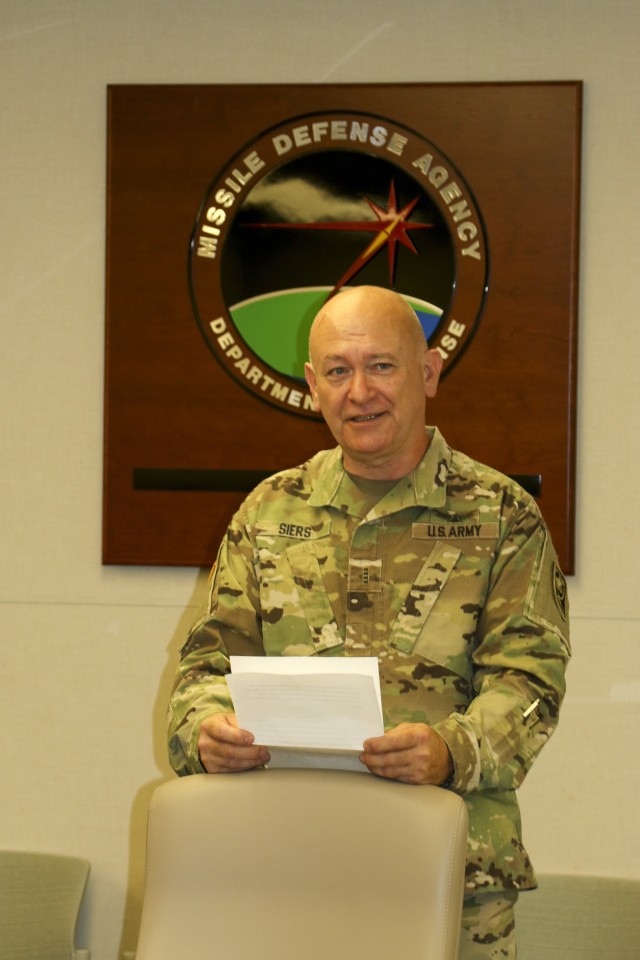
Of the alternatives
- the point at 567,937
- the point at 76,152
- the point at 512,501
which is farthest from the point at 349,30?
the point at 567,937

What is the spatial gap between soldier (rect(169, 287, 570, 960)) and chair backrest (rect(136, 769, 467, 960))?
0.15 meters

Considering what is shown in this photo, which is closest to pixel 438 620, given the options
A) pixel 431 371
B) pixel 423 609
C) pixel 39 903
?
pixel 423 609

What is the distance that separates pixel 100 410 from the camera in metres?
3.54

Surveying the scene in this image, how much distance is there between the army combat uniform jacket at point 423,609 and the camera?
1958 millimetres

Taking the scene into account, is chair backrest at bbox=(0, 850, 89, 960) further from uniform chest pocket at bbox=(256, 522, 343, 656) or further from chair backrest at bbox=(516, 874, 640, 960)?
uniform chest pocket at bbox=(256, 522, 343, 656)

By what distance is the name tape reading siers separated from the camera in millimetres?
3379

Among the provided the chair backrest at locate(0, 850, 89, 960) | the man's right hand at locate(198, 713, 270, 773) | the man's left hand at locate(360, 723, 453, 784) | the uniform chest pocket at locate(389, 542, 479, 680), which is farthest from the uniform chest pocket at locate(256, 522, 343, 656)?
the chair backrest at locate(0, 850, 89, 960)

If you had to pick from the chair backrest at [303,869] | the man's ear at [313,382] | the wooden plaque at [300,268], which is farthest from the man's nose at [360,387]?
the wooden plaque at [300,268]

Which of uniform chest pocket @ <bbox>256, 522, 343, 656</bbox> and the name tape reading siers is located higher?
the name tape reading siers

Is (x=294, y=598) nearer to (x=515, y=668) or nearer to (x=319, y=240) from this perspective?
(x=515, y=668)

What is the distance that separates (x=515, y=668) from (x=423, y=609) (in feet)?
0.63

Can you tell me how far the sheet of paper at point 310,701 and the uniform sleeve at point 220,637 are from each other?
24cm

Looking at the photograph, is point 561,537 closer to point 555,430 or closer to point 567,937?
point 555,430

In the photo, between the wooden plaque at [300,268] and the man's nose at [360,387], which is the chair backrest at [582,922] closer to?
the wooden plaque at [300,268]
